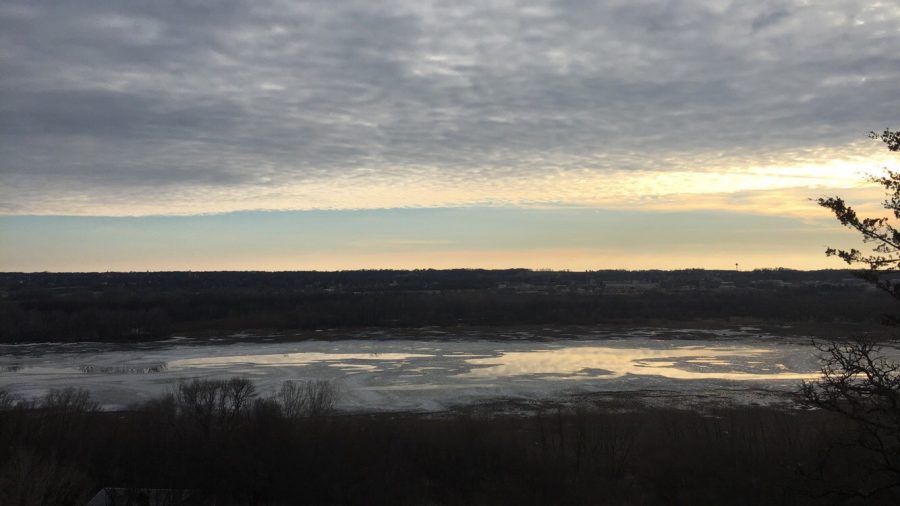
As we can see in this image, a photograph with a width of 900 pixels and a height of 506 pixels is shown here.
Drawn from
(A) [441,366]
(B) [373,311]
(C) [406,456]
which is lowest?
(C) [406,456]

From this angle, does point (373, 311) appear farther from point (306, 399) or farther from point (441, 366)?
point (306, 399)

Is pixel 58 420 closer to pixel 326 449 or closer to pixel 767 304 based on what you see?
pixel 326 449

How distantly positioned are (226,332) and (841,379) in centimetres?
6499

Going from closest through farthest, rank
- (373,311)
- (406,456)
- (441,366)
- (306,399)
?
(406,456), (306,399), (441,366), (373,311)

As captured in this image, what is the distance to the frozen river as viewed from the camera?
34.1 meters

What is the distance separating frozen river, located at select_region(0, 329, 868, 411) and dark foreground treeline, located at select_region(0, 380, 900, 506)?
538cm

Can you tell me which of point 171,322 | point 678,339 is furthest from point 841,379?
point 171,322

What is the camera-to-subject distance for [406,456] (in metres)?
24.1

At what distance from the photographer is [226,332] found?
227ft

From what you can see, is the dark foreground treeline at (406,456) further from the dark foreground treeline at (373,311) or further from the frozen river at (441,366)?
the dark foreground treeline at (373,311)

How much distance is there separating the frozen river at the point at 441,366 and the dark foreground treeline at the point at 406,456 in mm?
5377

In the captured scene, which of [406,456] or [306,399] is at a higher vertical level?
[306,399]

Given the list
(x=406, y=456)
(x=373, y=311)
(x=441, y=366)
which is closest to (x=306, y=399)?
(x=406, y=456)

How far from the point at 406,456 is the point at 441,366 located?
18978 mm
